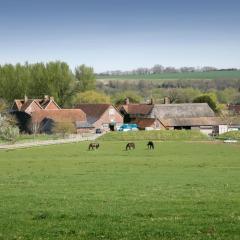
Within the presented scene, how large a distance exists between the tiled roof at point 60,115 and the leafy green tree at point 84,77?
2584 cm

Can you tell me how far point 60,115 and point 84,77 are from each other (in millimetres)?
29428

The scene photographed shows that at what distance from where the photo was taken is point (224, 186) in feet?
78.6

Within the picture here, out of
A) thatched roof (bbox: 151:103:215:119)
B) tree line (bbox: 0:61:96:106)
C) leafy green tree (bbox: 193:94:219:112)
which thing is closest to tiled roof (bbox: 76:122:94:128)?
thatched roof (bbox: 151:103:215:119)

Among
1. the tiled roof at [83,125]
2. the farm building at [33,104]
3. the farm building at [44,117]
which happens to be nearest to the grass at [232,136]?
the tiled roof at [83,125]

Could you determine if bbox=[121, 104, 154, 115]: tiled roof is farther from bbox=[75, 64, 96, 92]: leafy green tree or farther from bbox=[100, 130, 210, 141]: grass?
bbox=[100, 130, 210, 141]: grass

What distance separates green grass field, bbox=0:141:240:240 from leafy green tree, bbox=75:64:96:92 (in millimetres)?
89028

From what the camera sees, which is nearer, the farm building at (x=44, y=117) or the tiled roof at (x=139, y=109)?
the farm building at (x=44, y=117)

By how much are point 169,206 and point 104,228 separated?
4.28 meters

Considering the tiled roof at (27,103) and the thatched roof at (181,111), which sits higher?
the tiled roof at (27,103)

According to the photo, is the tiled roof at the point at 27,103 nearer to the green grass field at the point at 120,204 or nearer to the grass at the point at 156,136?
the grass at the point at 156,136

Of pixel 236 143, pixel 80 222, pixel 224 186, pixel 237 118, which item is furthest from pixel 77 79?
pixel 80 222

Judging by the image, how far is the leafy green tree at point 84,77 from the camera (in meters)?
122

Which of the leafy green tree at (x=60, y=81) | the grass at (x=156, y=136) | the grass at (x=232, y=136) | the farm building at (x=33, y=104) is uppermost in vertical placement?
the leafy green tree at (x=60, y=81)

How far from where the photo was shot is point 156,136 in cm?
7962
